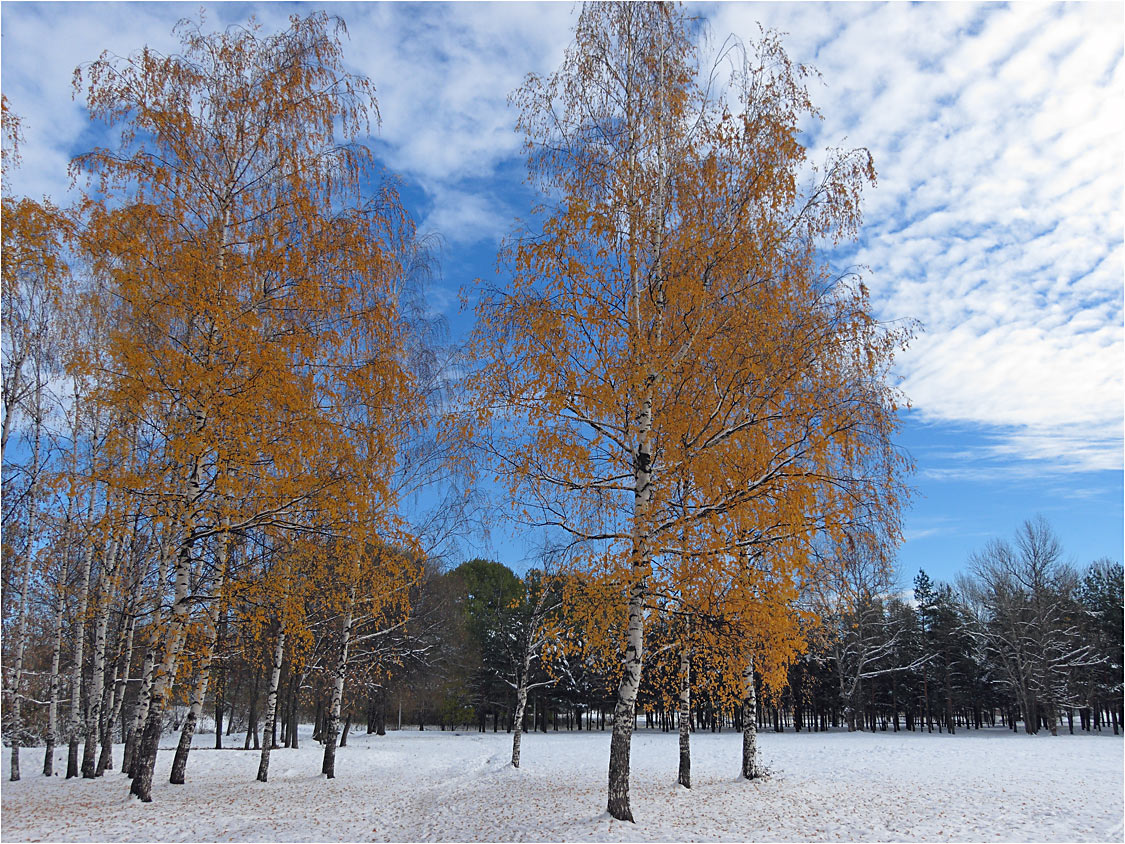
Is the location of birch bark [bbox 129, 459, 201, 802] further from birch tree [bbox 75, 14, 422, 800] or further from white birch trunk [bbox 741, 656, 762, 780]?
A: white birch trunk [bbox 741, 656, 762, 780]

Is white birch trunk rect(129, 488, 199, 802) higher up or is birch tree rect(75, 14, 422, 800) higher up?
birch tree rect(75, 14, 422, 800)

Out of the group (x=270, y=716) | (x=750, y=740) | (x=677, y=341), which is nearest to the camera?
(x=677, y=341)

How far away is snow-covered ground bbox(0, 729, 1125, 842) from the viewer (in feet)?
25.0

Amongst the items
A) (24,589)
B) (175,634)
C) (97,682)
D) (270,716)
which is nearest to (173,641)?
(175,634)

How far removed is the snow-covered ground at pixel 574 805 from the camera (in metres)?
7.62

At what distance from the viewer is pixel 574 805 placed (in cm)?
898

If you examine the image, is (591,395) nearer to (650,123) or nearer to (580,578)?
(580,578)

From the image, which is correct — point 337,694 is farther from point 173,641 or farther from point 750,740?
point 750,740

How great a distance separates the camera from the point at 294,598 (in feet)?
27.8

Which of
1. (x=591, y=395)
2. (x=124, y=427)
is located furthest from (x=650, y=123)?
(x=124, y=427)

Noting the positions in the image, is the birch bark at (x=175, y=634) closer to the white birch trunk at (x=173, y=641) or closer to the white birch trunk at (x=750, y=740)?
the white birch trunk at (x=173, y=641)

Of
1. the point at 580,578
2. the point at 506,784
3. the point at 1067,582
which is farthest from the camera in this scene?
the point at 1067,582

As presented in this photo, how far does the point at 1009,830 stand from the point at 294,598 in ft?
31.6

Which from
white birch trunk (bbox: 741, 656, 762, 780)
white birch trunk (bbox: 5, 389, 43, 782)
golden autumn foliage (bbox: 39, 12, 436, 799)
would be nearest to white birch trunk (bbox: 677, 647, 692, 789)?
white birch trunk (bbox: 741, 656, 762, 780)
